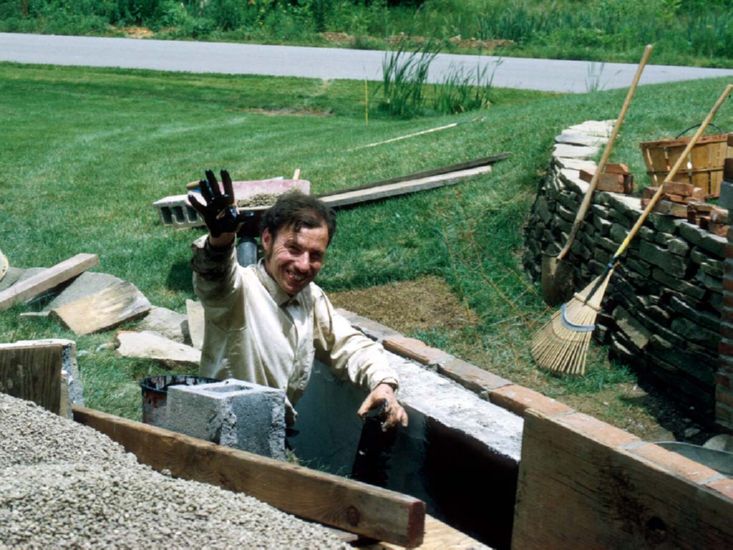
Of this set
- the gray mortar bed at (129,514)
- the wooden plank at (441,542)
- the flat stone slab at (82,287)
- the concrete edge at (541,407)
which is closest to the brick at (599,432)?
the concrete edge at (541,407)

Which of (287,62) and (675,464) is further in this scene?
(287,62)

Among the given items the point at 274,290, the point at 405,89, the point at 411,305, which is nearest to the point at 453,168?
the point at 411,305

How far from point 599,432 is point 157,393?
1527 millimetres

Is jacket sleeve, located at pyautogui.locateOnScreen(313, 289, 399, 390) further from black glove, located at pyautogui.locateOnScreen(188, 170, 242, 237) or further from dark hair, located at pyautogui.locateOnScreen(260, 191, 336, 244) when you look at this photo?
black glove, located at pyautogui.locateOnScreen(188, 170, 242, 237)

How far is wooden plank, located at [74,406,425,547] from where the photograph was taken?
263cm

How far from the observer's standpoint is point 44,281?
643cm

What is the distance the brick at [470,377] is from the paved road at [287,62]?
10883 mm

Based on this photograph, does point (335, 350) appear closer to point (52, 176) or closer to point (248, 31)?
point (52, 176)

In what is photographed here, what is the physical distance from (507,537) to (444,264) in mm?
3310

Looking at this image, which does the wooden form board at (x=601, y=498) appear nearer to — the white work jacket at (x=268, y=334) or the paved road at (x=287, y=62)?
the white work jacket at (x=268, y=334)

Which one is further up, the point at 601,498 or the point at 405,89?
the point at 601,498

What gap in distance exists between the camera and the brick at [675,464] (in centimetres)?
257

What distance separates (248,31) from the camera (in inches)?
919

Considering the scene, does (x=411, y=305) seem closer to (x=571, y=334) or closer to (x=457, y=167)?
(x=571, y=334)
